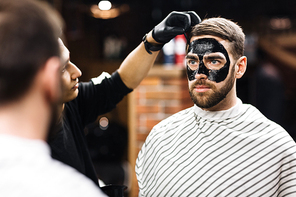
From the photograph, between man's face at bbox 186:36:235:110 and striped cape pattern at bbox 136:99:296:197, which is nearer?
striped cape pattern at bbox 136:99:296:197

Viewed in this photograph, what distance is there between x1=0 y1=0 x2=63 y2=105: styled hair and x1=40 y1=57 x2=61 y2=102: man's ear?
0.05 ft

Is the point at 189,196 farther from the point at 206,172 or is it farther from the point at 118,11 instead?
the point at 118,11

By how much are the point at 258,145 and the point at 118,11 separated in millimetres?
3112

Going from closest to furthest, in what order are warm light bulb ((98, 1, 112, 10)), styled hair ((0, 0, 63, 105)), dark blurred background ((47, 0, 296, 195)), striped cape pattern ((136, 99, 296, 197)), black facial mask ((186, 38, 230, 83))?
styled hair ((0, 0, 63, 105)) < striped cape pattern ((136, 99, 296, 197)) < black facial mask ((186, 38, 230, 83)) < warm light bulb ((98, 1, 112, 10)) < dark blurred background ((47, 0, 296, 195))

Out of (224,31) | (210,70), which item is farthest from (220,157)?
(224,31)

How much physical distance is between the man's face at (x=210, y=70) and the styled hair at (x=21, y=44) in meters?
0.80

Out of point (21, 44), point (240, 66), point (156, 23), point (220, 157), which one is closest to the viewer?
point (21, 44)

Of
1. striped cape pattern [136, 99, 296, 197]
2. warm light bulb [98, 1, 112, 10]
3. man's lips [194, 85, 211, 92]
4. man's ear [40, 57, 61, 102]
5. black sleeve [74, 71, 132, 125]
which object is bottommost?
striped cape pattern [136, 99, 296, 197]

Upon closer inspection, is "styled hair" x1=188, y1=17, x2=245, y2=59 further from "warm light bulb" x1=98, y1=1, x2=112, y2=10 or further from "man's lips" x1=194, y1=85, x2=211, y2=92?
"warm light bulb" x1=98, y1=1, x2=112, y2=10

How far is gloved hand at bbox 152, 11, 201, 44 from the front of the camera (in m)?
1.33

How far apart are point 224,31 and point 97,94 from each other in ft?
2.48

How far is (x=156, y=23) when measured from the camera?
4195 mm

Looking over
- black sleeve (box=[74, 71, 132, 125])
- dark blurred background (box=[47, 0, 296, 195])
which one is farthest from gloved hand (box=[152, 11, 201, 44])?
dark blurred background (box=[47, 0, 296, 195])

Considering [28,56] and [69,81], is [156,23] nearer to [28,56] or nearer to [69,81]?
[69,81]
